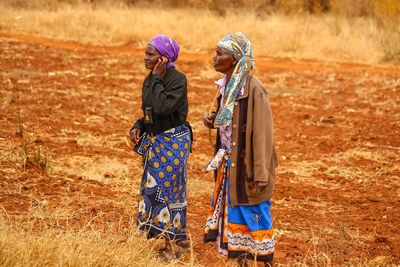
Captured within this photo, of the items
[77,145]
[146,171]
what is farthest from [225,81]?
[77,145]

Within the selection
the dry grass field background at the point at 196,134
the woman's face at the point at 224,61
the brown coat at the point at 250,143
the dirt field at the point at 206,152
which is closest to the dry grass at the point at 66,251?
the dry grass field background at the point at 196,134

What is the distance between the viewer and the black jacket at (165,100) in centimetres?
486

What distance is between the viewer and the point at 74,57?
15.7m

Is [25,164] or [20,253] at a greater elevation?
[20,253]

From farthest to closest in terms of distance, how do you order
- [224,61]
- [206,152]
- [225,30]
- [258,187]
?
[225,30], [206,152], [224,61], [258,187]

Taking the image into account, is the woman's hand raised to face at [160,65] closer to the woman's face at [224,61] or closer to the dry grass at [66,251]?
the woman's face at [224,61]

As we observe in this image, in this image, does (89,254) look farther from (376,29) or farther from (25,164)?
(376,29)

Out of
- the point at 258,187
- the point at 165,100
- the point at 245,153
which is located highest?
the point at 165,100

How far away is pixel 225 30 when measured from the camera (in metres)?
19.5

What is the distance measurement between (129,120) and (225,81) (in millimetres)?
5568

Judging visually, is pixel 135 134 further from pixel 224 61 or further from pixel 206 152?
pixel 206 152

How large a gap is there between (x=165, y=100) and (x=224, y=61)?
58 cm

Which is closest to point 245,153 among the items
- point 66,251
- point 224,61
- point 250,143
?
point 250,143

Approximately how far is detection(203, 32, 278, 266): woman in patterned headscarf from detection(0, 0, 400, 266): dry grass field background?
0.39 metres
